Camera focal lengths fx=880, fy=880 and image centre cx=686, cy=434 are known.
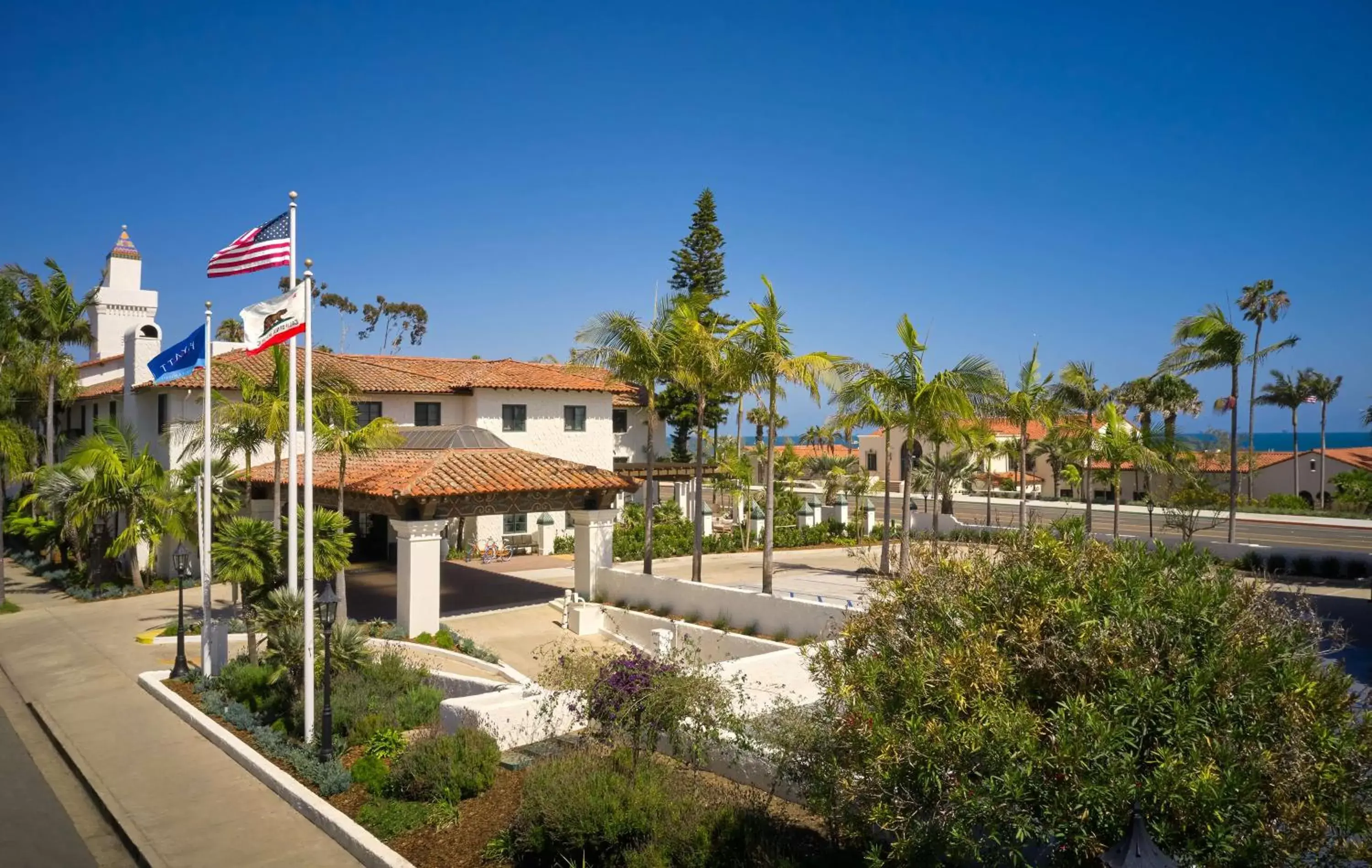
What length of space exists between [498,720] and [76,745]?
270 inches

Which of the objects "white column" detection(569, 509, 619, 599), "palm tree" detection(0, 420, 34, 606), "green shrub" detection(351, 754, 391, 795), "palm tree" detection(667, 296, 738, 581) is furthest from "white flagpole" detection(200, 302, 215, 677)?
"palm tree" detection(0, 420, 34, 606)

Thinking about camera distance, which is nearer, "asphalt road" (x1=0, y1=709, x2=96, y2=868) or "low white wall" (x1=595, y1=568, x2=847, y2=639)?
"asphalt road" (x1=0, y1=709, x2=96, y2=868)

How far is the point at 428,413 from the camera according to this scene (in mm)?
31922

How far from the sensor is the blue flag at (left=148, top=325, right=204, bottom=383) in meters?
14.6

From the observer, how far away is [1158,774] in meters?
5.00

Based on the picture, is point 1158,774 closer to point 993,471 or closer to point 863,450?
point 993,471

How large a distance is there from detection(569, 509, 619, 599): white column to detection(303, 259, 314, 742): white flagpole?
10.6m

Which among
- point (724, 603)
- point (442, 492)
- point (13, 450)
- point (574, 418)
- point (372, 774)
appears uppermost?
point (574, 418)

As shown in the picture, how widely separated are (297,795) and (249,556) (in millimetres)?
5148

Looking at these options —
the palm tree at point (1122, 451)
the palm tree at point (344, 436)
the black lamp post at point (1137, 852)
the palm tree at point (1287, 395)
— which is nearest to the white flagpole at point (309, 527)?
the palm tree at point (344, 436)

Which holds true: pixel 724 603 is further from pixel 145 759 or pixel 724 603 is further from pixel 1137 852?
pixel 1137 852

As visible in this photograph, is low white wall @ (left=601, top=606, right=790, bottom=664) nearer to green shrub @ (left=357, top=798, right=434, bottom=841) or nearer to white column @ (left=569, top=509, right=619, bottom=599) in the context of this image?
white column @ (left=569, top=509, right=619, bottom=599)

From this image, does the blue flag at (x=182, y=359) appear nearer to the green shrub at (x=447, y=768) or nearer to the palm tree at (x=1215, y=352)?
the green shrub at (x=447, y=768)

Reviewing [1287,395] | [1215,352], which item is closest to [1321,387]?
[1287,395]
